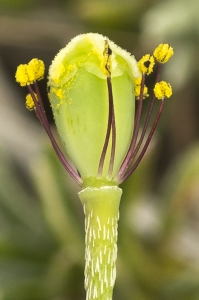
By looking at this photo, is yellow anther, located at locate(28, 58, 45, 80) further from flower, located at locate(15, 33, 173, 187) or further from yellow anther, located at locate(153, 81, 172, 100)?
yellow anther, located at locate(153, 81, 172, 100)

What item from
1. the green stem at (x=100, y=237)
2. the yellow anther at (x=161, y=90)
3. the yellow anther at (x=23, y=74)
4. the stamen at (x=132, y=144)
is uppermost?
the yellow anther at (x=23, y=74)

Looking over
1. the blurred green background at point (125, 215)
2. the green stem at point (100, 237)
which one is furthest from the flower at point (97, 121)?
the blurred green background at point (125, 215)

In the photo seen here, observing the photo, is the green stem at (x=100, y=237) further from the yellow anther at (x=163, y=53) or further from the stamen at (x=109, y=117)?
the yellow anther at (x=163, y=53)

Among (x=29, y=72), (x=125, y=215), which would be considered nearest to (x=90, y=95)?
(x=29, y=72)

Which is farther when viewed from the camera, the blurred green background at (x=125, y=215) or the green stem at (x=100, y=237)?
the blurred green background at (x=125, y=215)

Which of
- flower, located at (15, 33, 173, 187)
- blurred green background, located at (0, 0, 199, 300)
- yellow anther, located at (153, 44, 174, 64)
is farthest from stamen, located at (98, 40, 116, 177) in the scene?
blurred green background, located at (0, 0, 199, 300)

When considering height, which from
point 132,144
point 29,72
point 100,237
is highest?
point 29,72

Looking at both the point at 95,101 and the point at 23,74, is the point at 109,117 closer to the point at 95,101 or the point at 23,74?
the point at 95,101

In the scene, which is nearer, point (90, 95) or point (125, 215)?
point (90, 95)
